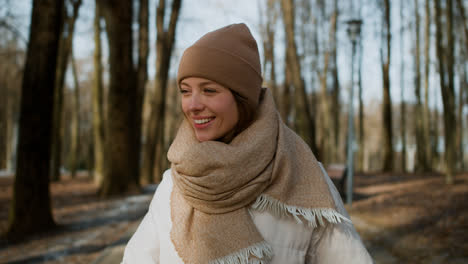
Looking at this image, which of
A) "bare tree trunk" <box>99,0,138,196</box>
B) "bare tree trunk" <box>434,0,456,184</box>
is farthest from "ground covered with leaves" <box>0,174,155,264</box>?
"bare tree trunk" <box>434,0,456,184</box>

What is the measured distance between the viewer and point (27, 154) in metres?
6.38

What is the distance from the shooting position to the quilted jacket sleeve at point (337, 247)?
172 centimetres

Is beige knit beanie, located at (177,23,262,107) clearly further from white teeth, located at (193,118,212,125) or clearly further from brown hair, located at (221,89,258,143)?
white teeth, located at (193,118,212,125)

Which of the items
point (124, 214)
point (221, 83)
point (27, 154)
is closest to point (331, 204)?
point (221, 83)

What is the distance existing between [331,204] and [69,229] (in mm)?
6564

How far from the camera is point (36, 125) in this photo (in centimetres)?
641

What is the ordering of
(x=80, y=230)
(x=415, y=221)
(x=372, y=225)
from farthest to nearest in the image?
1. (x=415, y=221)
2. (x=372, y=225)
3. (x=80, y=230)

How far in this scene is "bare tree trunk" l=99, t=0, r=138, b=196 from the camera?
1085 centimetres

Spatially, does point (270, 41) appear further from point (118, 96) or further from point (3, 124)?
point (3, 124)

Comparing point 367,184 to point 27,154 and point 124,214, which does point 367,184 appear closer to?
point 124,214

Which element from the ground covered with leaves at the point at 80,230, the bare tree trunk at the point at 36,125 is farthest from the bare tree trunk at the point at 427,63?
the bare tree trunk at the point at 36,125

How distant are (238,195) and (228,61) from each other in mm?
590

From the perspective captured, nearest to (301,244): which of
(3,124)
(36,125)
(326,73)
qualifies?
(36,125)

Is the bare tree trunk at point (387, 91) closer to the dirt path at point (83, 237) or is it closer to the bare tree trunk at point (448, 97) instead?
the bare tree trunk at point (448, 97)
